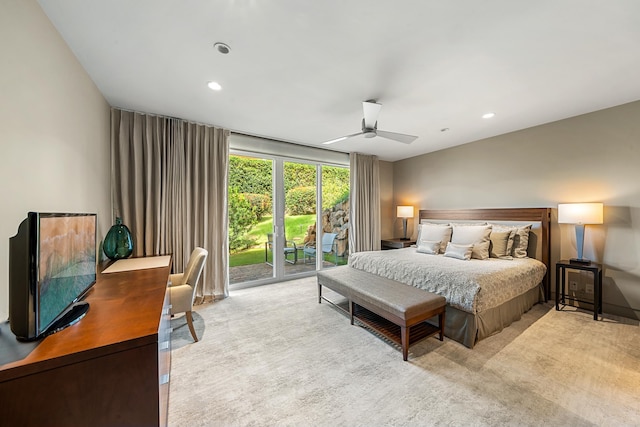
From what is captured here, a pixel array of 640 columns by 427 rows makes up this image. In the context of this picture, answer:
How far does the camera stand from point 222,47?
1.84 meters

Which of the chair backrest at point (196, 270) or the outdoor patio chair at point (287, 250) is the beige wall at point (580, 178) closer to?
the outdoor patio chair at point (287, 250)

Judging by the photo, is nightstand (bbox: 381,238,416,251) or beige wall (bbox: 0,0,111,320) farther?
nightstand (bbox: 381,238,416,251)

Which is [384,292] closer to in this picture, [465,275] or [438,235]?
[465,275]

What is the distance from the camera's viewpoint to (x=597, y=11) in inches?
60.3

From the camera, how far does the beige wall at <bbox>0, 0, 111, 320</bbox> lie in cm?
118

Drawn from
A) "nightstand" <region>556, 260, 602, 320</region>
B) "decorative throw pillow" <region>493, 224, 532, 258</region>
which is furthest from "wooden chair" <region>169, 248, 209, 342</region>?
"nightstand" <region>556, 260, 602, 320</region>

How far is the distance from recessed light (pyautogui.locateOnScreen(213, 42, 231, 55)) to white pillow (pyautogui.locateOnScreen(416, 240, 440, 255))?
3645 millimetres

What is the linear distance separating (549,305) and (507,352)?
178 centimetres

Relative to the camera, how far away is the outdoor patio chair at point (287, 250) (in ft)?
14.4

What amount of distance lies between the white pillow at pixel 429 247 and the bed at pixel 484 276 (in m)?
0.09

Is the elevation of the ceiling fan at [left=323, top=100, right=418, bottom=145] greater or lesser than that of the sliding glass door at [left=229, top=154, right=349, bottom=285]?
greater

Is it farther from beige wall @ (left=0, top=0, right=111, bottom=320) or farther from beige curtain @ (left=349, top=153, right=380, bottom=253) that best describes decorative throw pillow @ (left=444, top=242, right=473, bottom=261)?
beige wall @ (left=0, top=0, right=111, bottom=320)

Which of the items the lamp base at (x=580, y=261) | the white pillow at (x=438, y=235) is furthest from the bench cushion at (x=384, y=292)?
the lamp base at (x=580, y=261)

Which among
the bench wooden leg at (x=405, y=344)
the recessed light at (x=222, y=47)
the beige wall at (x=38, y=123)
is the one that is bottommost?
the bench wooden leg at (x=405, y=344)
